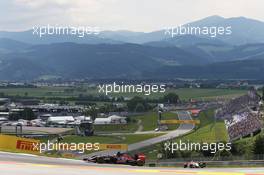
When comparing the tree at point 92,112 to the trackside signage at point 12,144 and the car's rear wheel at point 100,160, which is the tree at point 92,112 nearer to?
the trackside signage at point 12,144

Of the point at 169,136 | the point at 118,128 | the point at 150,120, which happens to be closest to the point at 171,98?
the point at 150,120

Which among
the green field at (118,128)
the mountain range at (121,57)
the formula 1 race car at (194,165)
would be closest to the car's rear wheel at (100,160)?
the formula 1 race car at (194,165)

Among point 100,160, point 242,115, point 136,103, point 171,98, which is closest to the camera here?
point 100,160

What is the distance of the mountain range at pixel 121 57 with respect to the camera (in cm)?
4006

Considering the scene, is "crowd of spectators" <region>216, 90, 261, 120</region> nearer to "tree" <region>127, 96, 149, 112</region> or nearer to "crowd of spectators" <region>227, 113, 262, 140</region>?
"crowd of spectators" <region>227, 113, 262, 140</region>

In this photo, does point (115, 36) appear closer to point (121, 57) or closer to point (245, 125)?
point (121, 57)

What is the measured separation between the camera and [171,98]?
125ft

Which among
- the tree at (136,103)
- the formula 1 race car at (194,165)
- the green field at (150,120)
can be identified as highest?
the tree at (136,103)

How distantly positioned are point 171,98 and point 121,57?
10514 millimetres

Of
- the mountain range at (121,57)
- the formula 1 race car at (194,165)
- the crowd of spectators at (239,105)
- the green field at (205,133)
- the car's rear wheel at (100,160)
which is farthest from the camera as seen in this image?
the crowd of spectators at (239,105)

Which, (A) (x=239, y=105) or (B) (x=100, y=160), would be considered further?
(A) (x=239, y=105)

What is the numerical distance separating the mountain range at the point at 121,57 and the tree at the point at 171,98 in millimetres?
2235

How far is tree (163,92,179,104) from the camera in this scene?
123 ft

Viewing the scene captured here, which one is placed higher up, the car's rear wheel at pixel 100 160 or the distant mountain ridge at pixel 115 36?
the distant mountain ridge at pixel 115 36
